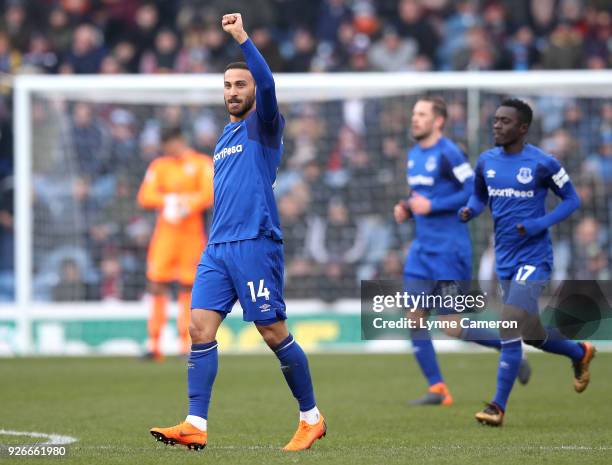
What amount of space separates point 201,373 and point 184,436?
38cm

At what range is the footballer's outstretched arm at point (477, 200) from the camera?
8609 mm

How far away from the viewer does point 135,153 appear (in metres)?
16.6

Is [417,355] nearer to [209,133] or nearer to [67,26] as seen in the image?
[209,133]

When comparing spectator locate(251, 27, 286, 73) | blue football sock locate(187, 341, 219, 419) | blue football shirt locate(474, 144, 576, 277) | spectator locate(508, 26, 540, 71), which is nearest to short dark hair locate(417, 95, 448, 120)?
blue football shirt locate(474, 144, 576, 277)

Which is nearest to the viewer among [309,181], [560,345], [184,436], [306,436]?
[184,436]

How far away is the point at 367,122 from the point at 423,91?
97 centimetres

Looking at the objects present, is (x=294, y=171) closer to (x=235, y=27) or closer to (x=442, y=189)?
(x=442, y=189)

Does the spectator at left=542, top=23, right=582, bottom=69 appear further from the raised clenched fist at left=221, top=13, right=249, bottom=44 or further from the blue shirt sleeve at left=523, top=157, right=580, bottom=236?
the raised clenched fist at left=221, top=13, right=249, bottom=44

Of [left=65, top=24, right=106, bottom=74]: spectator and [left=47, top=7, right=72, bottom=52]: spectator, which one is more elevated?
[left=47, top=7, right=72, bottom=52]: spectator

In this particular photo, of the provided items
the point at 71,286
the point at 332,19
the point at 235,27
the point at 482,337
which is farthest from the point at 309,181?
the point at 235,27

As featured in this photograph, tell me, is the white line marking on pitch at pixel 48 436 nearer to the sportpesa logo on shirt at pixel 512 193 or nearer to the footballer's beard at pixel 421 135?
the sportpesa logo on shirt at pixel 512 193

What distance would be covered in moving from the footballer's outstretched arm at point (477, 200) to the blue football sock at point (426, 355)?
169cm

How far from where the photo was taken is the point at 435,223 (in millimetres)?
10211

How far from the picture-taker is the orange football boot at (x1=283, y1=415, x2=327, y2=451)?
6758 mm
